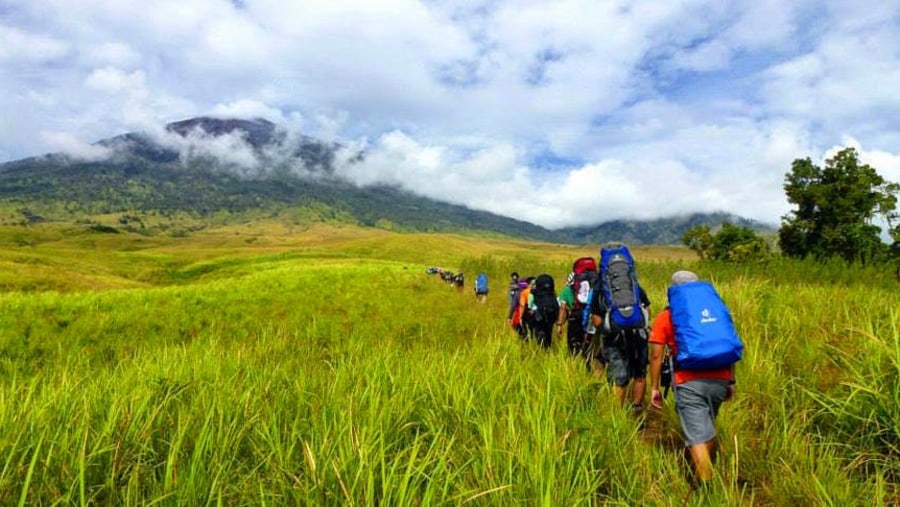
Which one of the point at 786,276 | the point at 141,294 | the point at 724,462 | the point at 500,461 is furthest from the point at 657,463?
the point at 141,294

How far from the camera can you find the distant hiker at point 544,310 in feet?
33.4

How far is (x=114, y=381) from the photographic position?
492cm

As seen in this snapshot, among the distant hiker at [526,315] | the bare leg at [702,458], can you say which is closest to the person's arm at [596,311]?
the bare leg at [702,458]

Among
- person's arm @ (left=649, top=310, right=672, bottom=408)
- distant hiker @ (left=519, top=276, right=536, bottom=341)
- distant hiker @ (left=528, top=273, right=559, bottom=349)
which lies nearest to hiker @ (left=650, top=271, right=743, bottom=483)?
person's arm @ (left=649, top=310, right=672, bottom=408)

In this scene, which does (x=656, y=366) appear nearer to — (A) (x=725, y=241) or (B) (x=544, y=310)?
(B) (x=544, y=310)

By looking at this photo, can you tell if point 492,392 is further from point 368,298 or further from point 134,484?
point 368,298

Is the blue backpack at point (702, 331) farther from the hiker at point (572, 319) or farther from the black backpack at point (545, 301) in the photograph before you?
the black backpack at point (545, 301)

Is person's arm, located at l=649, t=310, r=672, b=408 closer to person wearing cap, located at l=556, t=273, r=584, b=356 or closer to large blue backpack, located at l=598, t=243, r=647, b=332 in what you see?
large blue backpack, located at l=598, t=243, r=647, b=332

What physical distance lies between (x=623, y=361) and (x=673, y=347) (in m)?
1.99

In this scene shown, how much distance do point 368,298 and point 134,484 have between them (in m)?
23.0

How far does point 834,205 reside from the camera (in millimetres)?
39906

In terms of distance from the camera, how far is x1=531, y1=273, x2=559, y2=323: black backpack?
10.2 m

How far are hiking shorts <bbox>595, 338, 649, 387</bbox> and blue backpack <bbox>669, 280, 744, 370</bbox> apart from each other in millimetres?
1852

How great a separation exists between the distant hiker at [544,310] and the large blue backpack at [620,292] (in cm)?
296
